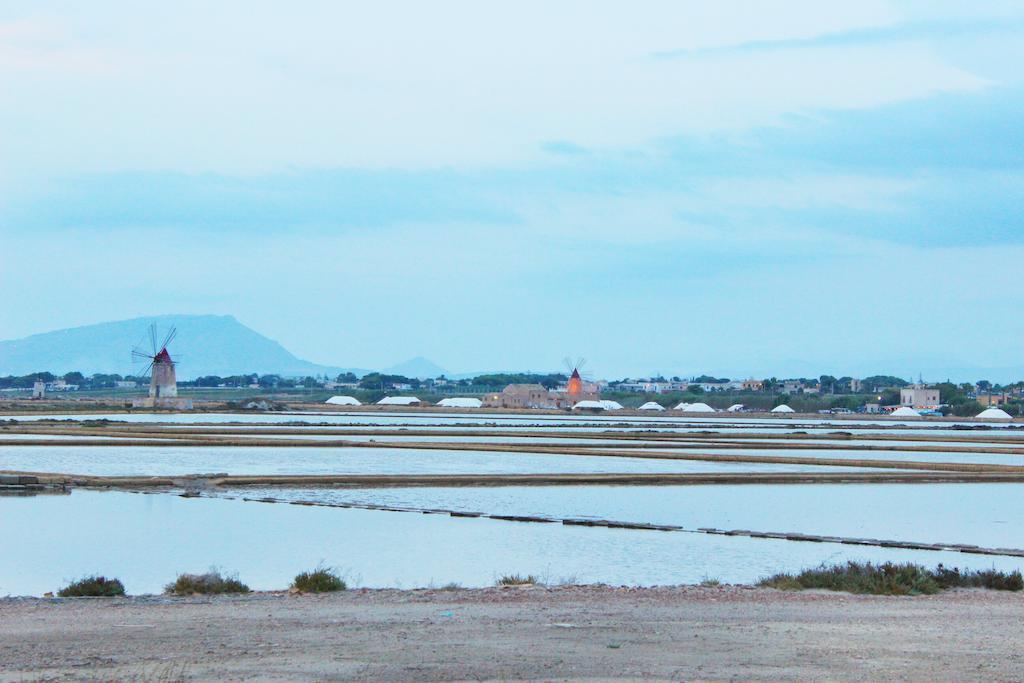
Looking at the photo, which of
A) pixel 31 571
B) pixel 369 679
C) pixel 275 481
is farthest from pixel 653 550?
pixel 275 481

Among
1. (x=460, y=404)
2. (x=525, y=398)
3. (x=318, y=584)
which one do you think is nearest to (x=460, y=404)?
(x=460, y=404)

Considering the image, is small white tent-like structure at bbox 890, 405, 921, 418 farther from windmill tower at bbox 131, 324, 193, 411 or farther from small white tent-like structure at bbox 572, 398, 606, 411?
windmill tower at bbox 131, 324, 193, 411

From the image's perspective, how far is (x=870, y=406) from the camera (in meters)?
141

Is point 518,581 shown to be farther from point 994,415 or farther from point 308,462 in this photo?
point 994,415

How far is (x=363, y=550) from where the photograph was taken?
17.8 meters

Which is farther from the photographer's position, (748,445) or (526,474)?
(748,445)

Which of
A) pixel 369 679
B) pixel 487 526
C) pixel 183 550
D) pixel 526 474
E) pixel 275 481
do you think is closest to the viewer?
pixel 369 679

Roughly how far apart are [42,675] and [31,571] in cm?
765

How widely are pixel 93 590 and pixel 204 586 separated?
1056 mm

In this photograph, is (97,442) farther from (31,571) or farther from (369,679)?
(369,679)

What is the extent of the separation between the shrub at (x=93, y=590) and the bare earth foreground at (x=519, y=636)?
32 centimetres

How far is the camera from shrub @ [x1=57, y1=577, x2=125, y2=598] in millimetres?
12266

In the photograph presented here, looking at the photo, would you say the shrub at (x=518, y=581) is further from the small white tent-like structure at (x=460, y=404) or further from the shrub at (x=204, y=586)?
the small white tent-like structure at (x=460, y=404)

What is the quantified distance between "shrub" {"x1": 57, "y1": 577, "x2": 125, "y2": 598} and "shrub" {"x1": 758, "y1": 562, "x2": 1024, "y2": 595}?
21.8 feet
